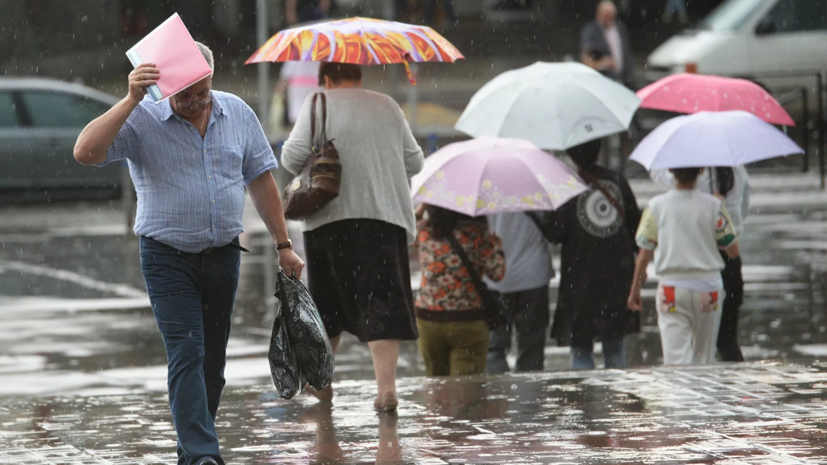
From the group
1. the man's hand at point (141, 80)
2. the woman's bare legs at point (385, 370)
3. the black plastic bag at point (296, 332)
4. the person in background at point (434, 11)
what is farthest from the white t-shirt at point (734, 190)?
the person in background at point (434, 11)

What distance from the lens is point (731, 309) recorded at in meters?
8.37

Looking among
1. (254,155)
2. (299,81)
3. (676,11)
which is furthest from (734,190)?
(676,11)

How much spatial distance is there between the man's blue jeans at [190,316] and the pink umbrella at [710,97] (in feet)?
12.4

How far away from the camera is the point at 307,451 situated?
6.02m

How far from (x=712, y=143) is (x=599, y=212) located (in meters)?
0.73

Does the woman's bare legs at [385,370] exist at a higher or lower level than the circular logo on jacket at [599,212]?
lower

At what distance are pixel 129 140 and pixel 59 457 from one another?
1483mm

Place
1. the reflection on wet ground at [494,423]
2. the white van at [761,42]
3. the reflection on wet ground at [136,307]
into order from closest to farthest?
the reflection on wet ground at [494,423] < the reflection on wet ground at [136,307] < the white van at [761,42]

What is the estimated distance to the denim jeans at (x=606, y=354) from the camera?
811 centimetres

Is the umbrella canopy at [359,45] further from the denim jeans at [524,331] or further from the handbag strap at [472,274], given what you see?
the denim jeans at [524,331]

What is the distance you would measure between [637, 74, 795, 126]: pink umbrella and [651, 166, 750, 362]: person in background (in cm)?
42

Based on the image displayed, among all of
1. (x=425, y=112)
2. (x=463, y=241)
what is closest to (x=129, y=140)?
(x=463, y=241)

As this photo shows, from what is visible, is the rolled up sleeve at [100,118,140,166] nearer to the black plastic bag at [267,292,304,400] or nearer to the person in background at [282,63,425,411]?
the black plastic bag at [267,292,304,400]

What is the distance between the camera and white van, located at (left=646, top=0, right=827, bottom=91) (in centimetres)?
2189
